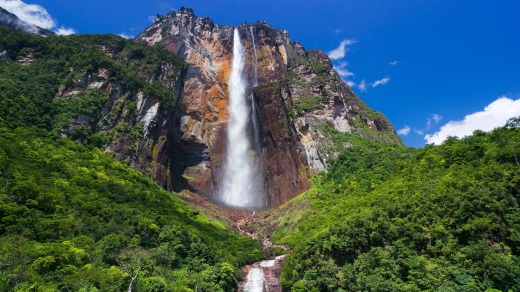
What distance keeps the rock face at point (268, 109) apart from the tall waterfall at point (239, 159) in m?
1.78

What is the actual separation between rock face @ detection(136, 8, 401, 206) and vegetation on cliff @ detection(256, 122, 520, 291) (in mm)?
31042

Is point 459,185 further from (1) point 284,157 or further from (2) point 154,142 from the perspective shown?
(2) point 154,142

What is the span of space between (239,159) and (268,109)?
13.3 metres

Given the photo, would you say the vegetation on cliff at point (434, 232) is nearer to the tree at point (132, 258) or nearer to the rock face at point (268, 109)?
the tree at point (132, 258)

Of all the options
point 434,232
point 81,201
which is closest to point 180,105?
point 81,201

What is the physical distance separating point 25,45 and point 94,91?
1905 centimetres

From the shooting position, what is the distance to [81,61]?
67.4 m

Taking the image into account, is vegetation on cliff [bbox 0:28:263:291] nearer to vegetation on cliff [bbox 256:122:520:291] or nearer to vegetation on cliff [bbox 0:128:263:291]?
vegetation on cliff [bbox 0:128:263:291]

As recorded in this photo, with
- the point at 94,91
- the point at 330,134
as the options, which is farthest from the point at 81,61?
the point at 330,134

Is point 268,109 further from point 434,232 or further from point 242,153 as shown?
point 434,232

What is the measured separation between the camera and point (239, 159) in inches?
3231

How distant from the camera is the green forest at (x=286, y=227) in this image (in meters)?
22.8

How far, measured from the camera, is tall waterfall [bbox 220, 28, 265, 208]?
7500cm

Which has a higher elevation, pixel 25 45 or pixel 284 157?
pixel 25 45
